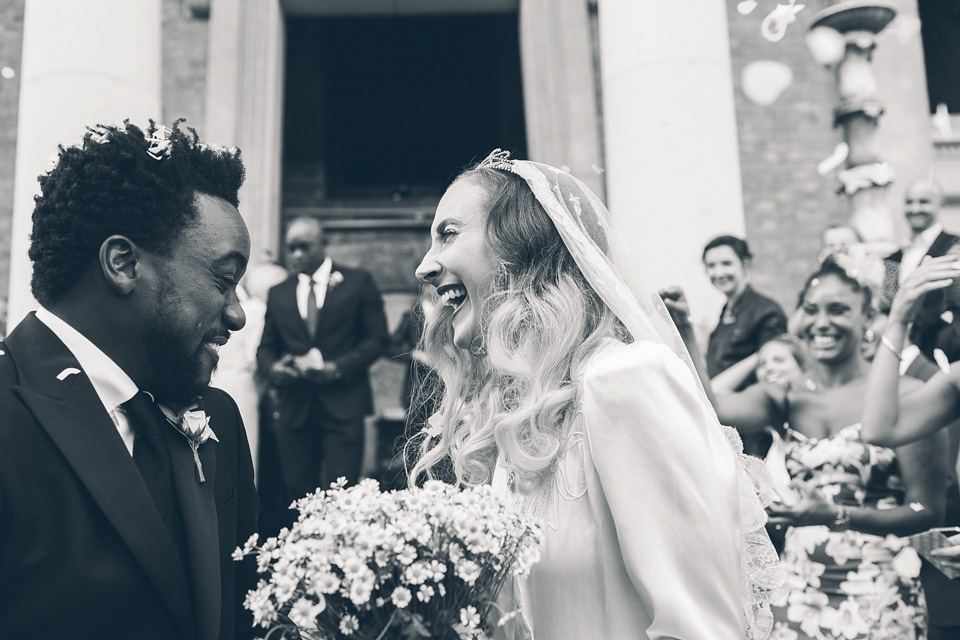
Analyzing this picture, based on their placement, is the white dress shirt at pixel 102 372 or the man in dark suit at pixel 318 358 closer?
the white dress shirt at pixel 102 372

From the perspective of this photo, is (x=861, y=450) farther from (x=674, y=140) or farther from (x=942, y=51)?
(x=942, y=51)

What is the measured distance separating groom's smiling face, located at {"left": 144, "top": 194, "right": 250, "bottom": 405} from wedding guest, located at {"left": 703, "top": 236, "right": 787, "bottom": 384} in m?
3.77

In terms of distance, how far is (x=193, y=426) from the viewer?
6.54 feet

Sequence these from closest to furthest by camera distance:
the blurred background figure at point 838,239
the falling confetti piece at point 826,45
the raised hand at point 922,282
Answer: the raised hand at point 922,282 → the blurred background figure at point 838,239 → the falling confetti piece at point 826,45

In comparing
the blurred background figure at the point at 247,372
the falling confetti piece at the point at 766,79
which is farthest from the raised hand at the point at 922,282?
the falling confetti piece at the point at 766,79

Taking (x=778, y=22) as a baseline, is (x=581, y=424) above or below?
below

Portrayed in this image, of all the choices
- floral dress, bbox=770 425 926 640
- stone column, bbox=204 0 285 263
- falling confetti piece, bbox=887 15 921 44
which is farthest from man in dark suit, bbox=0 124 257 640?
falling confetti piece, bbox=887 15 921 44

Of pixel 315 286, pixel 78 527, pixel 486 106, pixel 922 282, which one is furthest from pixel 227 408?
pixel 486 106

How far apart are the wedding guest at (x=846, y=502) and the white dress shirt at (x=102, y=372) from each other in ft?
7.80

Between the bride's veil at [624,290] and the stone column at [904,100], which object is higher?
the stone column at [904,100]

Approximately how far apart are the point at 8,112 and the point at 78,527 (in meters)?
9.59

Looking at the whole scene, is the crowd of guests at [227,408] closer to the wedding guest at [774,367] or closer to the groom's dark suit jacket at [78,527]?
the groom's dark suit jacket at [78,527]

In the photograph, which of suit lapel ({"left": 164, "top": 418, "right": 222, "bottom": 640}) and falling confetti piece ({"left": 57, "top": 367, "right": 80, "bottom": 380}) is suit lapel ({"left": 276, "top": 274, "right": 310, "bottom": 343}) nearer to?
suit lapel ({"left": 164, "top": 418, "right": 222, "bottom": 640})

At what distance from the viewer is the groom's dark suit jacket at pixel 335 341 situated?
21.4ft
